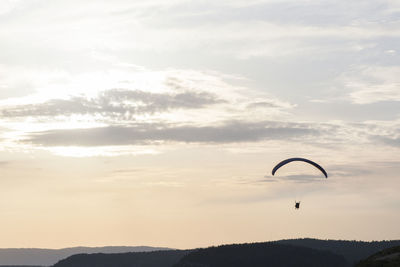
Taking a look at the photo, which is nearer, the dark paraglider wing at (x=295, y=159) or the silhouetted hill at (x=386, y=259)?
the silhouetted hill at (x=386, y=259)

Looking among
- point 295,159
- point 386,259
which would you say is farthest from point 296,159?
point 386,259

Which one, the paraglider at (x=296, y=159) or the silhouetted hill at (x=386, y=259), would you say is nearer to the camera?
the silhouetted hill at (x=386, y=259)

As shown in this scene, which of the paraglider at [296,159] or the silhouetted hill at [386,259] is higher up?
the paraglider at [296,159]

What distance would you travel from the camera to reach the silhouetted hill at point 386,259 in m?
115

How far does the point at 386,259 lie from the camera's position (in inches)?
4660

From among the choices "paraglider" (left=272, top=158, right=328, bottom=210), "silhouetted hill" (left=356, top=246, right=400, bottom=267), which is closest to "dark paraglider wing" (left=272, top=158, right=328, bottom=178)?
"paraglider" (left=272, top=158, right=328, bottom=210)

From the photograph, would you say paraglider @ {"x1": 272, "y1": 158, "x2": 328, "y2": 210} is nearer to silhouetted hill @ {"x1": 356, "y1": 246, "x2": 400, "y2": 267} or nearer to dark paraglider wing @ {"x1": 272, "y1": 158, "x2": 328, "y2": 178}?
dark paraglider wing @ {"x1": 272, "y1": 158, "x2": 328, "y2": 178}

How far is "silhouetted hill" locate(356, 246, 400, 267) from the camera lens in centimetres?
11529

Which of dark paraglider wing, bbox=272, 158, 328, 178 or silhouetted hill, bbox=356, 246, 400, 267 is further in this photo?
dark paraglider wing, bbox=272, 158, 328, 178

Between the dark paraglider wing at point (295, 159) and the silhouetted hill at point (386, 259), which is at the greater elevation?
the dark paraglider wing at point (295, 159)

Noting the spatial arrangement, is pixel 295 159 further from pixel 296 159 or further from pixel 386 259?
pixel 386 259

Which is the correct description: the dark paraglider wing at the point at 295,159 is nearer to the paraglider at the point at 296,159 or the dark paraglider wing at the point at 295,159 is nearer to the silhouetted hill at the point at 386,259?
the paraglider at the point at 296,159

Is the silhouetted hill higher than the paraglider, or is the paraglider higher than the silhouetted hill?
the paraglider

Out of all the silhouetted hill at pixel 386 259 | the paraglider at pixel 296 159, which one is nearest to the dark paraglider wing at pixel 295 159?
the paraglider at pixel 296 159
